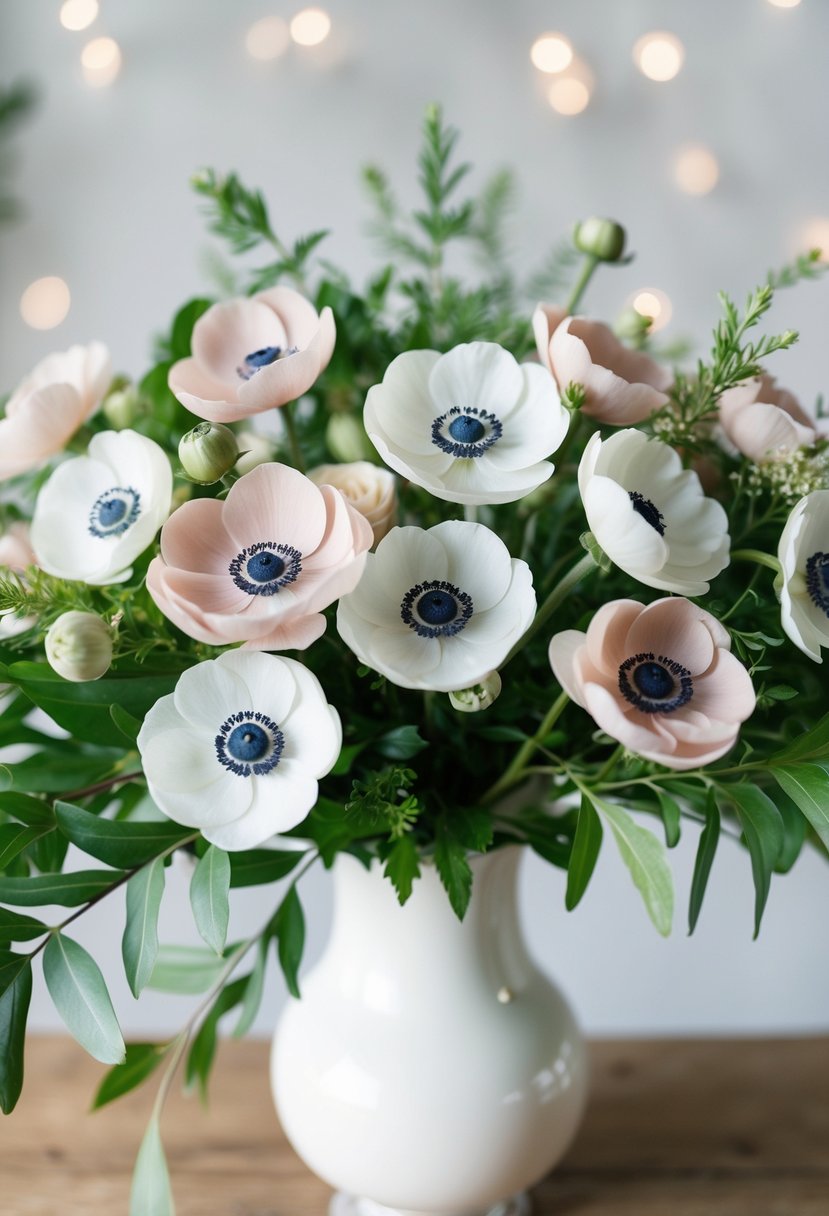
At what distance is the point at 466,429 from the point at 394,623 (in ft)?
0.33

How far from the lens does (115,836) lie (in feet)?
1.69

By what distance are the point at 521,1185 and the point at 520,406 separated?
1.53 feet

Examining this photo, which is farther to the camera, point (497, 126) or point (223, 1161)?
point (497, 126)

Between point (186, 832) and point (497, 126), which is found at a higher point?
point (497, 126)

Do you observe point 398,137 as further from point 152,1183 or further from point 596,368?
point 152,1183

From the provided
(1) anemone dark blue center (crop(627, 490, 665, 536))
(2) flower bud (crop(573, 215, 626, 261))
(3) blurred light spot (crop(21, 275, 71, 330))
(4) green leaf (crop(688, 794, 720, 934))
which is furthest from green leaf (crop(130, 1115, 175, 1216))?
(3) blurred light spot (crop(21, 275, 71, 330))

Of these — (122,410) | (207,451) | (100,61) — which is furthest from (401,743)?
(100,61)

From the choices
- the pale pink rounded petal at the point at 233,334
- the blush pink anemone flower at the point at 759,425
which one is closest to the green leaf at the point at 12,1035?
the pale pink rounded petal at the point at 233,334

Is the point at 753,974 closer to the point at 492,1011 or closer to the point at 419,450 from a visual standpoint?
the point at 492,1011

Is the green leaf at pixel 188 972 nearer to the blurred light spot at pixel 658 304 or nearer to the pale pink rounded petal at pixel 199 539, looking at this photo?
the pale pink rounded petal at pixel 199 539

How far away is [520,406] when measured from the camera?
20.4 inches

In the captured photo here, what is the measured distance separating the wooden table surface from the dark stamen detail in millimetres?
489

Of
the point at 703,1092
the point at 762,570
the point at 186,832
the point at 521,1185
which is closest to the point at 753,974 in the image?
the point at 703,1092

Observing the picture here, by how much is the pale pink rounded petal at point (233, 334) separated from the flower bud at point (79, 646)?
0.17 meters
